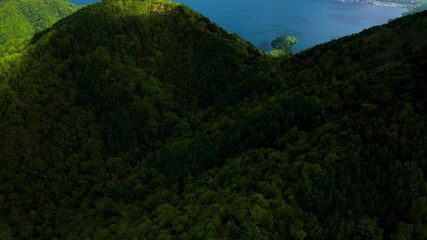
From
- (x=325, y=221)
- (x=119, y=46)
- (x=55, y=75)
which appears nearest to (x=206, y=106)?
(x=119, y=46)

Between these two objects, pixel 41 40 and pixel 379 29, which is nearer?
pixel 379 29

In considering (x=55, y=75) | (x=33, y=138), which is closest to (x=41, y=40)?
(x=55, y=75)

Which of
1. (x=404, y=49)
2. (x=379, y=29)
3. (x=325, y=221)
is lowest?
(x=325, y=221)

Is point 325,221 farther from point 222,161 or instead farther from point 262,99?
point 262,99

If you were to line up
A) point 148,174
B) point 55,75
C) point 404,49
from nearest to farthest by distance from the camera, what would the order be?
1. point 404,49
2. point 148,174
3. point 55,75

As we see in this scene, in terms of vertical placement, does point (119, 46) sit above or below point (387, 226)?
above

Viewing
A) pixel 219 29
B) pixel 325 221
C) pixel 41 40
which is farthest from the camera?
pixel 219 29
